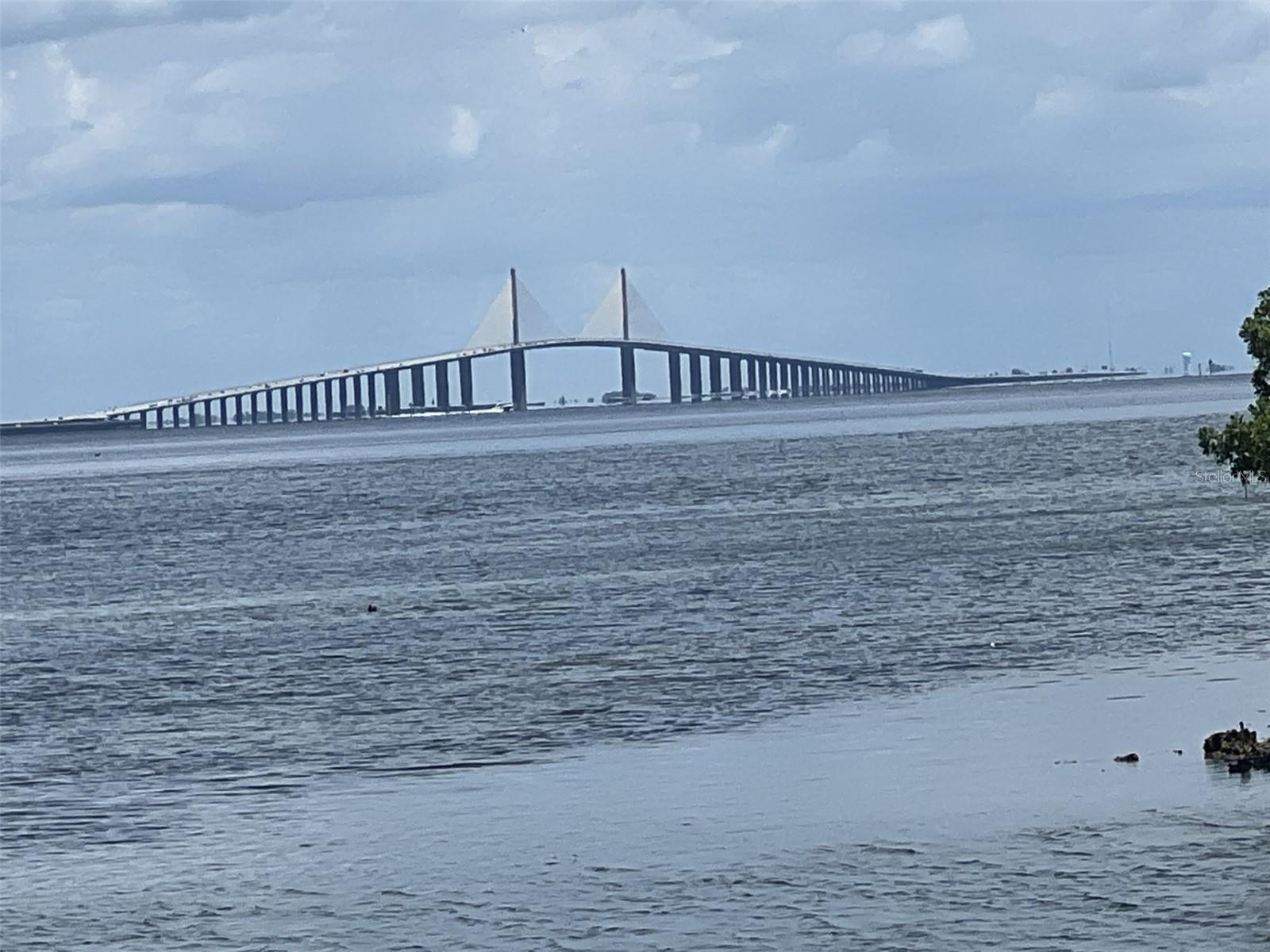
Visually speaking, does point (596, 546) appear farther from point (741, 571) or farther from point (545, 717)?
point (545, 717)

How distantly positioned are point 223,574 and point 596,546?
940 cm

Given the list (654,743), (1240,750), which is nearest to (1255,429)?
(1240,750)

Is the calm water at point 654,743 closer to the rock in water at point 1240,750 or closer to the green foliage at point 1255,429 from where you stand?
the rock in water at point 1240,750

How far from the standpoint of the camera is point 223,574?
63.6 m

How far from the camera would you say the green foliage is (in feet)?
81.7

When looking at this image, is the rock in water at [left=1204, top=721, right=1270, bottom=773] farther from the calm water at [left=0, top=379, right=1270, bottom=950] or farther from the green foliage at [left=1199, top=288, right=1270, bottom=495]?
the green foliage at [left=1199, top=288, right=1270, bottom=495]

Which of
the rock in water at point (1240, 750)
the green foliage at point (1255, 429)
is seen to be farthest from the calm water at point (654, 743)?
the green foliage at point (1255, 429)

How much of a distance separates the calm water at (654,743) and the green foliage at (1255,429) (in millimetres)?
2948

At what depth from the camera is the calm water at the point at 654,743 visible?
20578 mm

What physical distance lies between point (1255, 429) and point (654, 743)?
25.0ft

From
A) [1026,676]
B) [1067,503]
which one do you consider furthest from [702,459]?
[1026,676]

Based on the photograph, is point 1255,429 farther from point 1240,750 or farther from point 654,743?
point 654,743

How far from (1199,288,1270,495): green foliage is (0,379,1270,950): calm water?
2948mm

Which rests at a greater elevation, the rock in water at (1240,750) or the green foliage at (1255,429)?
the green foliage at (1255,429)
